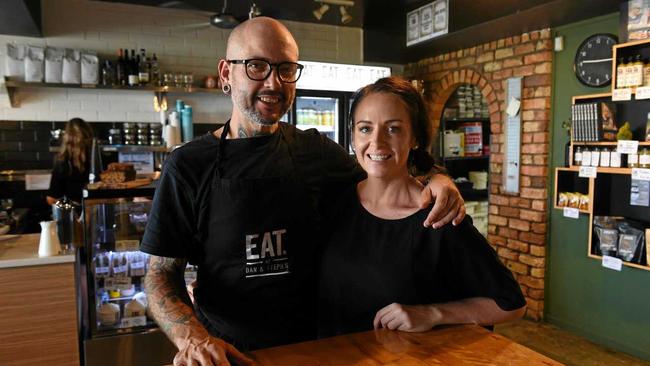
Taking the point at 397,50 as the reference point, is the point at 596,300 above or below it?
below

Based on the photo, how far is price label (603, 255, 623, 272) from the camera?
347 cm

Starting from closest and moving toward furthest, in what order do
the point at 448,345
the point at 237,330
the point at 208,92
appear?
the point at 448,345 → the point at 237,330 → the point at 208,92

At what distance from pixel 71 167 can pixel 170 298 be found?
351cm

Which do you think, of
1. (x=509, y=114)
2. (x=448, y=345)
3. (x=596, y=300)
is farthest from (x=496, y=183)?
(x=448, y=345)

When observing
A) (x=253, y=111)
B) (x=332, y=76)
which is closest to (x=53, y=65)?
(x=332, y=76)

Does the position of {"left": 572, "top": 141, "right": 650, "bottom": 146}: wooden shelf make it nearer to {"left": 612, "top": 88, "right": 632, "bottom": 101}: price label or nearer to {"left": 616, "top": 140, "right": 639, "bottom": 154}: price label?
{"left": 616, "top": 140, "right": 639, "bottom": 154}: price label

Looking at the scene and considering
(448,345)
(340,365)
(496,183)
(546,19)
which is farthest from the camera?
(496,183)

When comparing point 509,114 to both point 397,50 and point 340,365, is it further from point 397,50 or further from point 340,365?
point 340,365

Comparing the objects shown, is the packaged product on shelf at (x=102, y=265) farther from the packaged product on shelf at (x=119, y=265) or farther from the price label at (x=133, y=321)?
the price label at (x=133, y=321)

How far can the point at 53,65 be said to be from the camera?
4613 millimetres

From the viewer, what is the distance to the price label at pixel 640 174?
3.26m

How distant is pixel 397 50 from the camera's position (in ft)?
18.5

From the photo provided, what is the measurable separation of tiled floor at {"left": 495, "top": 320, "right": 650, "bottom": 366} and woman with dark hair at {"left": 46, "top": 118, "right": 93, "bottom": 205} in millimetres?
3976

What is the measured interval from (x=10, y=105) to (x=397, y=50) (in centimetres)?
413
